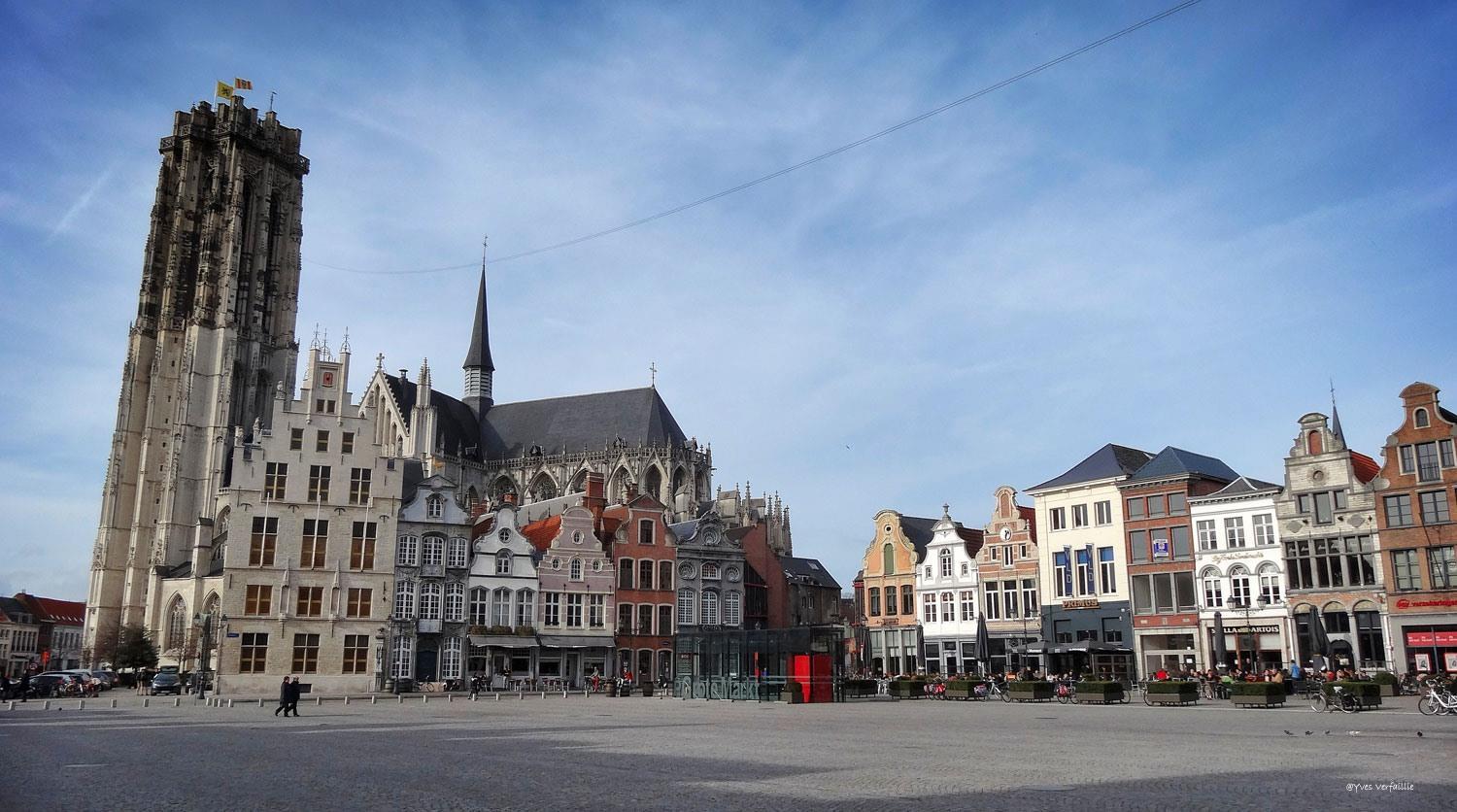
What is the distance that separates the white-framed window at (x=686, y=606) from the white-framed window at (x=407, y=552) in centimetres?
1435

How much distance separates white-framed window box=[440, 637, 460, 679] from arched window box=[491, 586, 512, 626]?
214cm

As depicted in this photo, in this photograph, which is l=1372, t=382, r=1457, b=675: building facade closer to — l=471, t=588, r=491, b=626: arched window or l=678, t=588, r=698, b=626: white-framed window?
l=678, t=588, r=698, b=626: white-framed window

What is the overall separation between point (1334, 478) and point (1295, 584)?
14.4 ft

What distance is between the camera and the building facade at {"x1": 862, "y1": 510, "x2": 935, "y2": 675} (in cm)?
5881

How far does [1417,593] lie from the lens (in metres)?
40.4

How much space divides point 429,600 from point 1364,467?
3958cm

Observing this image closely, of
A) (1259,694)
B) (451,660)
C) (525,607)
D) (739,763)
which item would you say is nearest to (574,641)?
(525,607)

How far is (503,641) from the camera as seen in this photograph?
51.4 m

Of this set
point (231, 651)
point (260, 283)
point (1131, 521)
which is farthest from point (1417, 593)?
point (260, 283)

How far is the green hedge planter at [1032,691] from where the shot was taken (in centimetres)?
3672

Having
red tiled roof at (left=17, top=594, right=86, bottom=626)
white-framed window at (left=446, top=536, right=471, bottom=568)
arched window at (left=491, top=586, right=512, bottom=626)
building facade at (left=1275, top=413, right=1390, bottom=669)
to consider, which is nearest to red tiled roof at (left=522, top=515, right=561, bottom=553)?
arched window at (left=491, top=586, right=512, bottom=626)

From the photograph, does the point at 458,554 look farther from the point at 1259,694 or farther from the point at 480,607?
the point at 1259,694

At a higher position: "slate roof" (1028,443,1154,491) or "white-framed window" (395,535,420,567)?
"slate roof" (1028,443,1154,491)

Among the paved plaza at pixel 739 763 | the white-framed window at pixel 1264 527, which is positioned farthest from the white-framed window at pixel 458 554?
the white-framed window at pixel 1264 527
